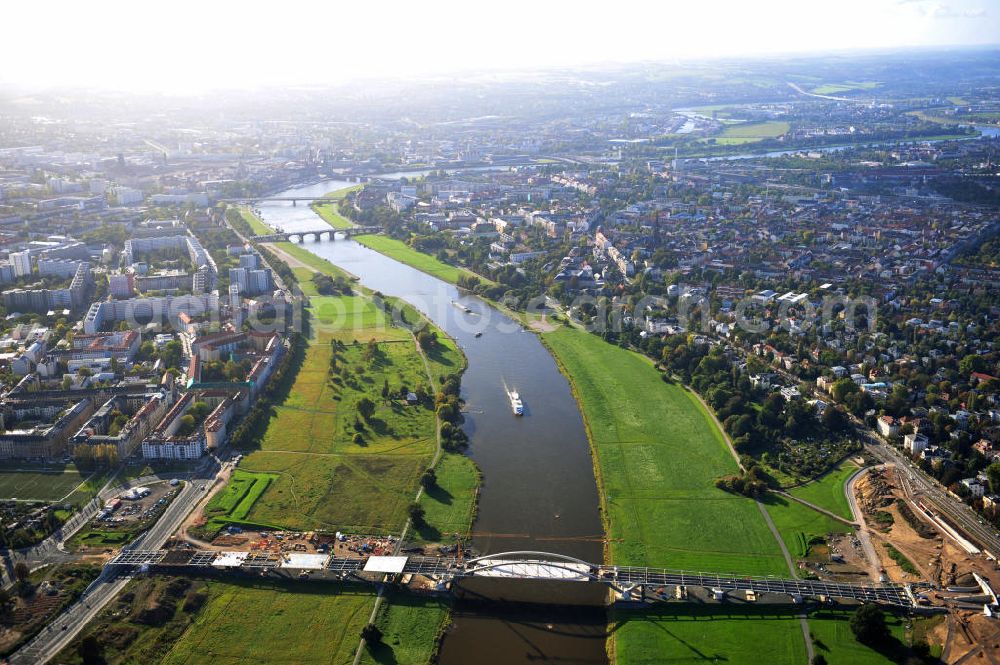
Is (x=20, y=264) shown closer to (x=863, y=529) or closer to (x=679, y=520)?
(x=679, y=520)

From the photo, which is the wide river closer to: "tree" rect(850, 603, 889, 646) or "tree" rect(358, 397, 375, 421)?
"tree" rect(358, 397, 375, 421)

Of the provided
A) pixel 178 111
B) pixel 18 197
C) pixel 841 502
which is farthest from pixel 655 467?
pixel 178 111

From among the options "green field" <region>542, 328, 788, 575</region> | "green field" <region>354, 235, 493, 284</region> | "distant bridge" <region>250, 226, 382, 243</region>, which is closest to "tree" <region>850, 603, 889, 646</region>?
"green field" <region>542, 328, 788, 575</region>

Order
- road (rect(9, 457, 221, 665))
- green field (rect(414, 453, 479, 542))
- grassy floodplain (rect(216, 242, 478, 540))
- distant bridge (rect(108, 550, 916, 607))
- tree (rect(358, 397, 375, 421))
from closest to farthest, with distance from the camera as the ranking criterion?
road (rect(9, 457, 221, 665))
distant bridge (rect(108, 550, 916, 607))
green field (rect(414, 453, 479, 542))
grassy floodplain (rect(216, 242, 478, 540))
tree (rect(358, 397, 375, 421))

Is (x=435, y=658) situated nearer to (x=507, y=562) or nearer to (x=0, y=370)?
(x=507, y=562)

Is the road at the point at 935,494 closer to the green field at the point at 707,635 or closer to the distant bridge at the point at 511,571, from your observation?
the distant bridge at the point at 511,571
